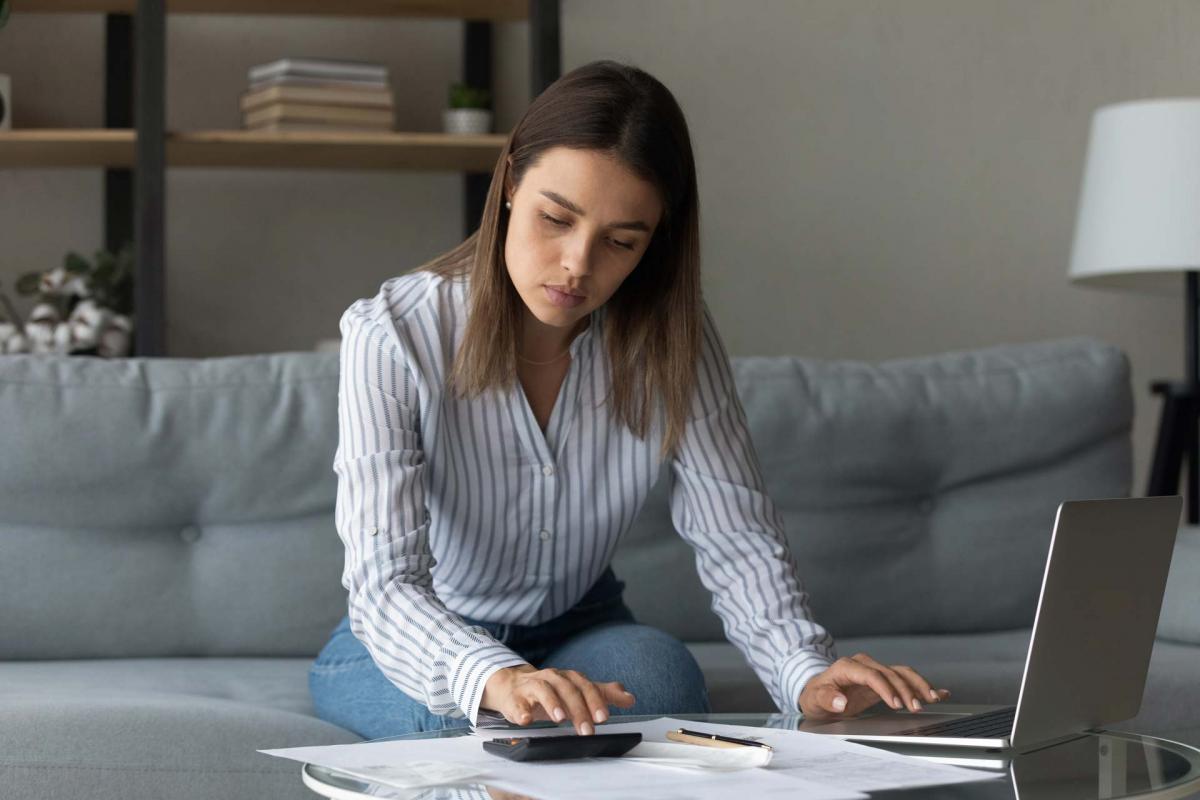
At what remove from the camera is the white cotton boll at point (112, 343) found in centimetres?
226

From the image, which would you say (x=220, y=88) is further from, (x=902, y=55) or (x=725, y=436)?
(x=725, y=436)

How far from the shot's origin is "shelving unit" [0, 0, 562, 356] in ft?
7.23

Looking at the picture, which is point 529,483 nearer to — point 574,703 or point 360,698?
point 360,698

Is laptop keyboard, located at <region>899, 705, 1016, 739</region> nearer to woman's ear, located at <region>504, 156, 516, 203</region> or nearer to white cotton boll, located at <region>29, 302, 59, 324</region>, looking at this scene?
woman's ear, located at <region>504, 156, 516, 203</region>

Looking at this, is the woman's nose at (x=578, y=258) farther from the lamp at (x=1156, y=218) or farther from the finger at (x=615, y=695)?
the lamp at (x=1156, y=218)

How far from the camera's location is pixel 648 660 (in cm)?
124

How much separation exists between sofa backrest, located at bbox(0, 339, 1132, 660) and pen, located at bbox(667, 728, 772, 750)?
96cm

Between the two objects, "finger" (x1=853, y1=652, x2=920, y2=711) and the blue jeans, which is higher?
"finger" (x1=853, y1=652, x2=920, y2=711)

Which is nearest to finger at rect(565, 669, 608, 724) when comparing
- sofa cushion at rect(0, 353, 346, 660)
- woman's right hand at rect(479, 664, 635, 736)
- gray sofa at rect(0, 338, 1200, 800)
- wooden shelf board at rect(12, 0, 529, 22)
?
woman's right hand at rect(479, 664, 635, 736)

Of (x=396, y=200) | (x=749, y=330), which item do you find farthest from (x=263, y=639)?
(x=749, y=330)

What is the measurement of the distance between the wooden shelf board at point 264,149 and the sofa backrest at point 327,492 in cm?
55

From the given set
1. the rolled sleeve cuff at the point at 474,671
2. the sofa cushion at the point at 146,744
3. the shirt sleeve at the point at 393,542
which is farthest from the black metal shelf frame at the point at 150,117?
the rolled sleeve cuff at the point at 474,671

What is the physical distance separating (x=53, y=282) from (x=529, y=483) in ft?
4.20

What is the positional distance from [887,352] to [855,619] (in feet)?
3.14
